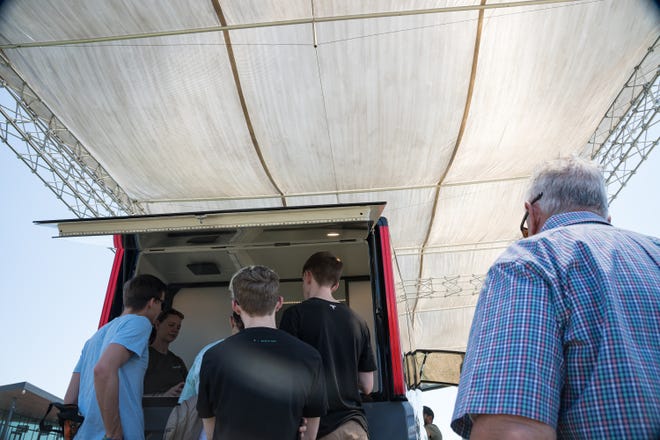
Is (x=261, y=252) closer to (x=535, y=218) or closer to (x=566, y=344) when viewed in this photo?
(x=535, y=218)

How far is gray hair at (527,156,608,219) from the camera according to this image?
4.66 ft

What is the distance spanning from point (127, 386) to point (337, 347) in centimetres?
118

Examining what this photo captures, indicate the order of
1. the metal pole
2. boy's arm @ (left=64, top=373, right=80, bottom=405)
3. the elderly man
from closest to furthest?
1. the elderly man
2. boy's arm @ (left=64, top=373, right=80, bottom=405)
3. the metal pole

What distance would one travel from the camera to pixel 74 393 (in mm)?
3133

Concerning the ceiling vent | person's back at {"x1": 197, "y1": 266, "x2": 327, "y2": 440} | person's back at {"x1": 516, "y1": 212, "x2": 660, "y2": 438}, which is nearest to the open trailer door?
the ceiling vent

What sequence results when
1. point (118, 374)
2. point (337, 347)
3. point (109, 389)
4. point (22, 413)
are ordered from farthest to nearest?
point (22, 413)
point (337, 347)
point (118, 374)
point (109, 389)

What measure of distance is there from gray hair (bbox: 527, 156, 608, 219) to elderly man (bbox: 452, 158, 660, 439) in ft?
0.61

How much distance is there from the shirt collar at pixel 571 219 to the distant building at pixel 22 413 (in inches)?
128

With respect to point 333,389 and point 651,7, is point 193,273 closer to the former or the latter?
point 333,389

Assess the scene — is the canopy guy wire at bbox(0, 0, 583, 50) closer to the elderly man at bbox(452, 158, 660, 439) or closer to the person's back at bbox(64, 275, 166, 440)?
the person's back at bbox(64, 275, 166, 440)

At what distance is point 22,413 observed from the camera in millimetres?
3445

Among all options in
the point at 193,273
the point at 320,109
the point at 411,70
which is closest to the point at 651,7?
the point at 411,70

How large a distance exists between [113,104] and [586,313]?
9.95m

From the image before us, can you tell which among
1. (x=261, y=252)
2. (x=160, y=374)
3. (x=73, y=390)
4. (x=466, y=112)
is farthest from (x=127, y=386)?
(x=466, y=112)
